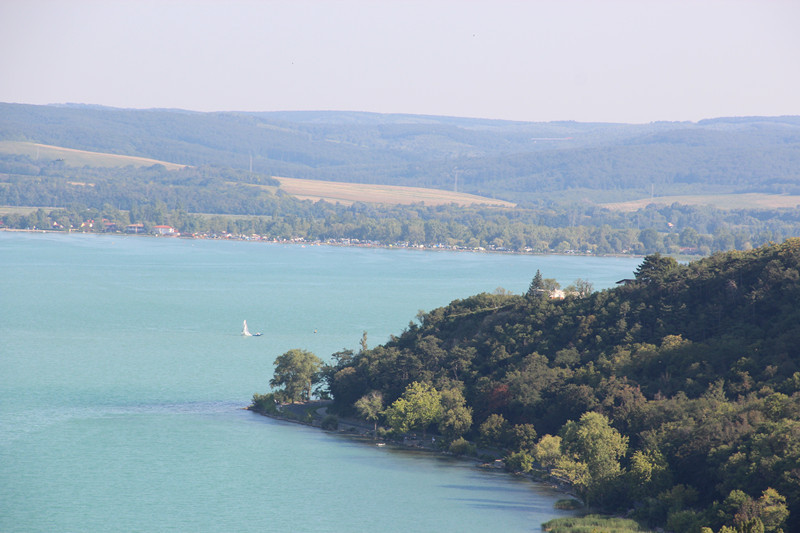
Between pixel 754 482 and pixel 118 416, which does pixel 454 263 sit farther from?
pixel 754 482

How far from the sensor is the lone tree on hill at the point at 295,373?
5612cm

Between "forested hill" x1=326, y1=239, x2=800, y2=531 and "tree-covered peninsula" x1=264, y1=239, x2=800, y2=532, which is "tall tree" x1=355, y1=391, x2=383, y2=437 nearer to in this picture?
"tree-covered peninsula" x1=264, y1=239, x2=800, y2=532

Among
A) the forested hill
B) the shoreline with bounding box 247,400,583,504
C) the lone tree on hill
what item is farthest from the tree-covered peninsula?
the lone tree on hill

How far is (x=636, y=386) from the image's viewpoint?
4559 centimetres

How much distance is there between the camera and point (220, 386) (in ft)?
208

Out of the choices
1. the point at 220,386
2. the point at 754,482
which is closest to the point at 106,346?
the point at 220,386

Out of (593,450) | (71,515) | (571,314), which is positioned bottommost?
(71,515)

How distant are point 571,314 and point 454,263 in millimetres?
111383

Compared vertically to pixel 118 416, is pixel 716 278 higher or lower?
higher

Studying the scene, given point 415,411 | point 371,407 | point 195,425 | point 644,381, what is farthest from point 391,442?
point 644,381

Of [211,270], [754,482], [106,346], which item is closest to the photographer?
[754,482]

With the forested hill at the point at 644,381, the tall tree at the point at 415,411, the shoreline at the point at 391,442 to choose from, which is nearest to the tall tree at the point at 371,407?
the shoreline at the point at 391,442

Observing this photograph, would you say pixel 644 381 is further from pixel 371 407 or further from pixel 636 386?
pixel 371 407

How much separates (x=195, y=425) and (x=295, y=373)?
20.6 feet
